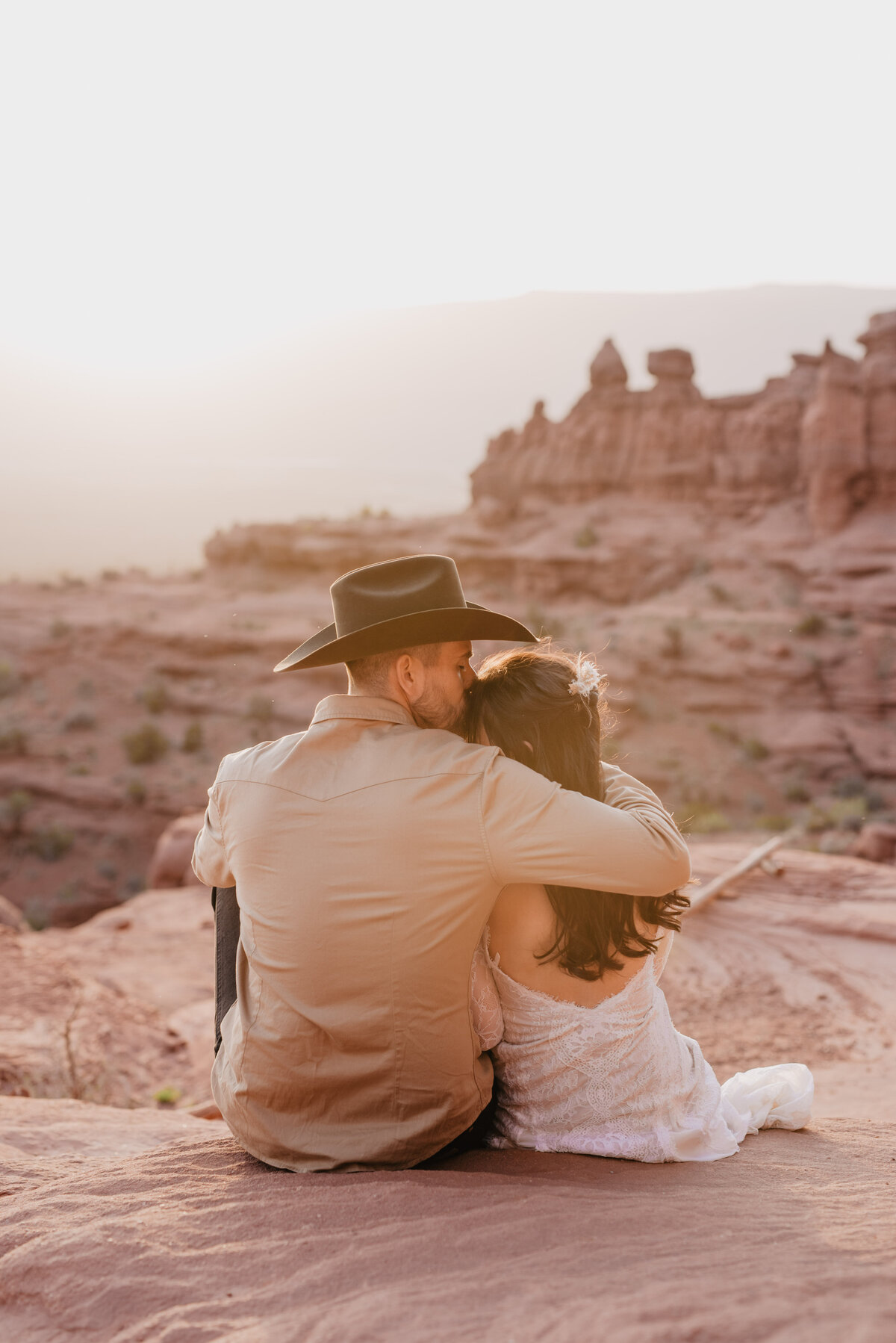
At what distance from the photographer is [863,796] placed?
19656 millimetres

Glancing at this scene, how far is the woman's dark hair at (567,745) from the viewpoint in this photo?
2.51 metres

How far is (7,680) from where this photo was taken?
26312 millimetres

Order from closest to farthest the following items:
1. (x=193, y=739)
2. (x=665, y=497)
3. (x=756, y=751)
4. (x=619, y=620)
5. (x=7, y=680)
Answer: (x=756, y=751) → (x=193, y=739) → (x=7, y=680) → (x=619, y=620) → (x=665, y=497)

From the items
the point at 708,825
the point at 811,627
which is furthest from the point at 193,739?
the point at 811,627

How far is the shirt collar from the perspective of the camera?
2.44m

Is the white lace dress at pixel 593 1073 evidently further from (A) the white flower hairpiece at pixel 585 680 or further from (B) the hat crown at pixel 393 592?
(B) the hat crown at pixel 393 592

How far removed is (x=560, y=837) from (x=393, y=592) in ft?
2.60

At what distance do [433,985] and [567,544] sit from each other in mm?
29683

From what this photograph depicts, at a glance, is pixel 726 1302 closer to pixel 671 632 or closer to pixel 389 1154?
pixel 389 1154

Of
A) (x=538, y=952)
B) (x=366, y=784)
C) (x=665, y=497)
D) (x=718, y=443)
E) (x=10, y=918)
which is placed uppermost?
(x=718, y=443)

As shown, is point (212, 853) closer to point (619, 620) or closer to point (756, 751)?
point (756, 751)

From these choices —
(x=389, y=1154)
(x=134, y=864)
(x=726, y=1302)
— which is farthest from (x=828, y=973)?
(x=134, y=864)

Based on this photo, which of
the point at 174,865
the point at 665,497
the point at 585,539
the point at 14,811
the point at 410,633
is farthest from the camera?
the point at 665,497

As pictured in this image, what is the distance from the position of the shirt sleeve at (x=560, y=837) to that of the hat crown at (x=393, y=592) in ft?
1.61
